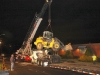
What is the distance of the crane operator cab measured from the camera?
41.2 m

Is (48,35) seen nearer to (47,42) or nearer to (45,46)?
(47,42)

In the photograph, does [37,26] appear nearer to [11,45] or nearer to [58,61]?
[58,61]

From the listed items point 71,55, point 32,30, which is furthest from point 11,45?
point 32,30

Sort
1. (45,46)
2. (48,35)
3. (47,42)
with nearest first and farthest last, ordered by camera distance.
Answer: (48,35) → (47,42) → (45,46)

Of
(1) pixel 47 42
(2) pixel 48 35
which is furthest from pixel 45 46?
(2) pixel 48 35

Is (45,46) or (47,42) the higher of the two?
(47,42)

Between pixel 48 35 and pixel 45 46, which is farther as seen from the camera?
pixel 45 46

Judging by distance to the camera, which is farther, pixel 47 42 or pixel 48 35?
pixel 47 42

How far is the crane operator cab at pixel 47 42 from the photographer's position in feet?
135

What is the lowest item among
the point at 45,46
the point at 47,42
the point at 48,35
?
the point at 45,46

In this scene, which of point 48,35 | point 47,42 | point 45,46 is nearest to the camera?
point 48,35

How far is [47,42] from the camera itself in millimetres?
42031

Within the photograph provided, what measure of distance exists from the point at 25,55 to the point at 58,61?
36.5 feet

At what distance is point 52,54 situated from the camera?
1693 inches
